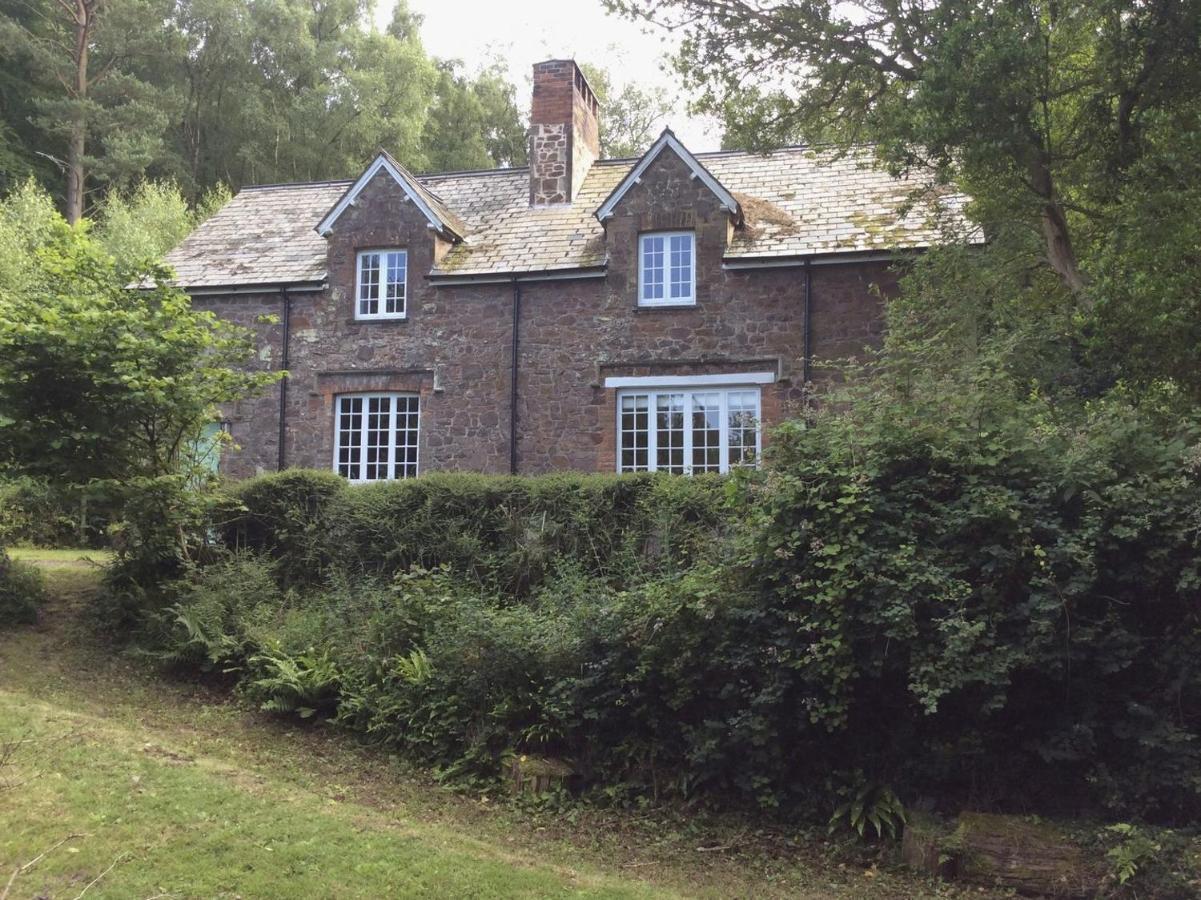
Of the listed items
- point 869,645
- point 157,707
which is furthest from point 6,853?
point 869,645

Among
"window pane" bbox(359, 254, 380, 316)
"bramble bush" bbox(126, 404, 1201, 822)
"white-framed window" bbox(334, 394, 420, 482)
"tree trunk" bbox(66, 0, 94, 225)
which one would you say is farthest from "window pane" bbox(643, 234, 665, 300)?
"tree trunk" bbox(66, 0, 94, 225)

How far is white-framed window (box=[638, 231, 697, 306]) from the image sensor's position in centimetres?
1825

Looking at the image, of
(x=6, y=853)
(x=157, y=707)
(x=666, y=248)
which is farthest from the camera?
(x=666, y=248)

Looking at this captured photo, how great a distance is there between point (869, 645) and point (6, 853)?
6364mm

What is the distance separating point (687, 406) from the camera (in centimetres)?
1792

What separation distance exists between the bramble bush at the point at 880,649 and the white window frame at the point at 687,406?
746cm

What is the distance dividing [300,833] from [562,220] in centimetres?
1511

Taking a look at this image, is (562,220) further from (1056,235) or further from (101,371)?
(101,371)

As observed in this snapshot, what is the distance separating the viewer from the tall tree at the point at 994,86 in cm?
1109

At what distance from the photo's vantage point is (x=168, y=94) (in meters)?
36.3

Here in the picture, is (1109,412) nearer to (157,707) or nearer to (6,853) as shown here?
(6,853)

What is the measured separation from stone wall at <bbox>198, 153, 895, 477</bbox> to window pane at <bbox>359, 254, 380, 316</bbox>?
0.25 m

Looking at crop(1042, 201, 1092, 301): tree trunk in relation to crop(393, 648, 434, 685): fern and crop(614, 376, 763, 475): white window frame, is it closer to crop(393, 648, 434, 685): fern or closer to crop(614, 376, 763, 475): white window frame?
crop(614, 376, 763, 475): white window frame

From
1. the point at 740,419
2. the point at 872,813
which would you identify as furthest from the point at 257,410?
the point at 872,813
